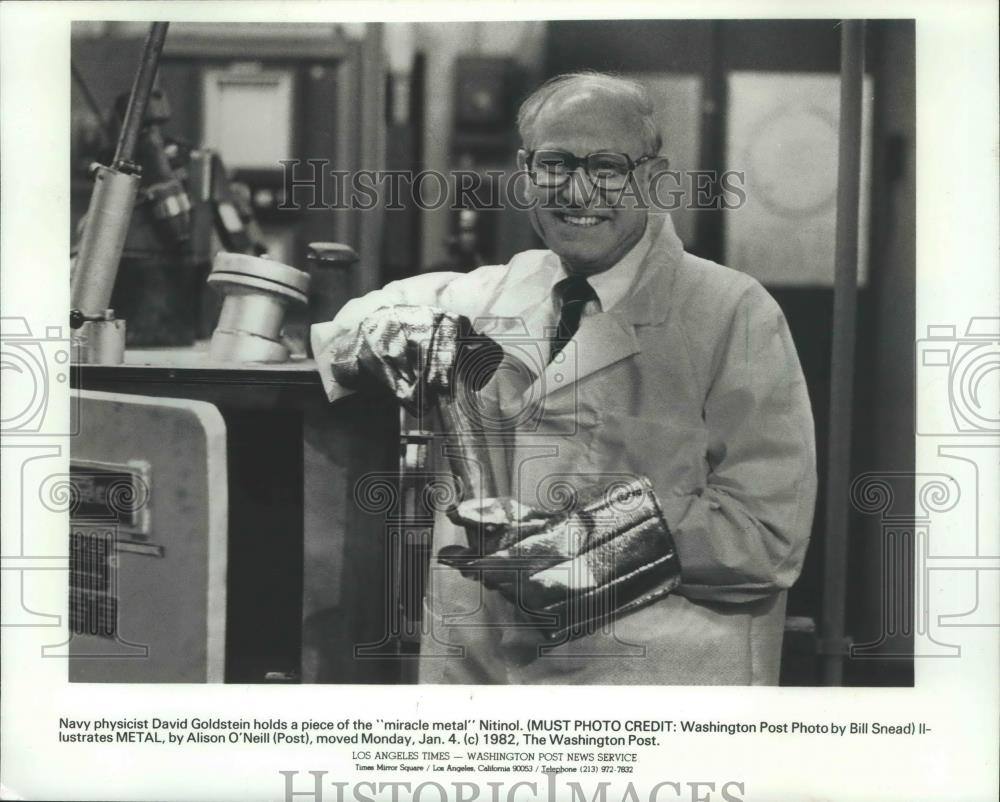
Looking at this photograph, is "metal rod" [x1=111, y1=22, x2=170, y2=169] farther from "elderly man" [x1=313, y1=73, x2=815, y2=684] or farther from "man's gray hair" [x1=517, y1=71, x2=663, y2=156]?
"man's gray hair" [x1=517, y1=71, x2=663, y2=156]

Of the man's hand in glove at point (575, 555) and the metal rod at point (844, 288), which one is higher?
the metal rod at point (844, 288)

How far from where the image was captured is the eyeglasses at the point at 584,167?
2.95 metres

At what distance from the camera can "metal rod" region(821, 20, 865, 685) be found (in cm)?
298

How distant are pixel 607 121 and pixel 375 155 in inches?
22.0

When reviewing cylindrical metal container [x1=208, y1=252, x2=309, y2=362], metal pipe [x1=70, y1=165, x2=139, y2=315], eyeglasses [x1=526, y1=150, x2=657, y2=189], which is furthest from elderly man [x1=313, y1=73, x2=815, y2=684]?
metal pipe [x1=70, y1=165, x2=139, y2=315]

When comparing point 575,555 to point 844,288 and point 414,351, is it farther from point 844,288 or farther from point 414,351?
point 844,288

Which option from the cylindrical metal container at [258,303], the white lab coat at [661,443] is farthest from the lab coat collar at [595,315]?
the cylindrical metal container at [258,303]

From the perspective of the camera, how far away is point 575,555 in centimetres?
297

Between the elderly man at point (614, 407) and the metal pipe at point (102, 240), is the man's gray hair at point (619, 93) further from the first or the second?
the metal pipe at point (102, 240)

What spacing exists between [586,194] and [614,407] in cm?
51

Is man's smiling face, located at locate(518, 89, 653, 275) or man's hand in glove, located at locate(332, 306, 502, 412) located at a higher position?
man's smiling face, located at locate(518, 89, 653, 275)

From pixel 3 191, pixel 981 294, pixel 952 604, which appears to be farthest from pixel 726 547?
pixel 3 191

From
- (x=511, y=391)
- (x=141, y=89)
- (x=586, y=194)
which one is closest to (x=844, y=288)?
(x=586, y=194)

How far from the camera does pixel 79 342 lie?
3.03 metres
